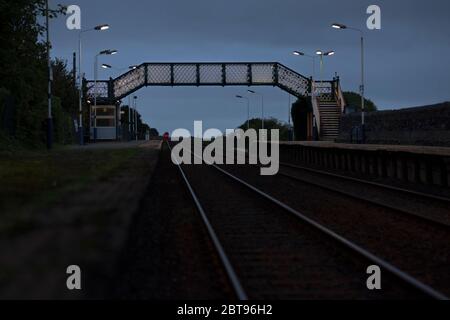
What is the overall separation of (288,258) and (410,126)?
1398 inches

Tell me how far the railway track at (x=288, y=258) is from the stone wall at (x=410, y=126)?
78.5 feet

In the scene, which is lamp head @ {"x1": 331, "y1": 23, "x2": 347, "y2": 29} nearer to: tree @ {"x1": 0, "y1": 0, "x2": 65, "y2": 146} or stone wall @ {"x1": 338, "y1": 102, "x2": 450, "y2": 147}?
stone wall @ {"x1": 338, "y1": 102, "x2": 450, "y2": 147}

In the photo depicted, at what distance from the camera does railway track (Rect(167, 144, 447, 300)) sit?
26.6ft

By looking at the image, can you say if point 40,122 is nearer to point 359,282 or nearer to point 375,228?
point 375,228

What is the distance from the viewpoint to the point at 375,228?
44.1 ft

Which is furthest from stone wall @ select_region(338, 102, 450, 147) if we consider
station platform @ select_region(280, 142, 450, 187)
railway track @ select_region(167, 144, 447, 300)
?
railway track @ select_region(167, 144, 447, 300)

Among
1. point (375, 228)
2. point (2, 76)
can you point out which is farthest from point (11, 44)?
point (375, 228)

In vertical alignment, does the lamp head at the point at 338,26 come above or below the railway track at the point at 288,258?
above

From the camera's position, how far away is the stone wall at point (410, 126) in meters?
38.2

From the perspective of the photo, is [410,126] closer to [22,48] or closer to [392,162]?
[392,162]

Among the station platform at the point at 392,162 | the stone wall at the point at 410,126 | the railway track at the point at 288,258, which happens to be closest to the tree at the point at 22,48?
the station platform at the point at 392,162

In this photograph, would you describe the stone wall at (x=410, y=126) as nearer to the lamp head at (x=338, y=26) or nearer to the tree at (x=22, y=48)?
the lamp head at (x=338, y=26)

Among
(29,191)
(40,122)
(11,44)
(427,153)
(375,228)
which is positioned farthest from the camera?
(40,122)
